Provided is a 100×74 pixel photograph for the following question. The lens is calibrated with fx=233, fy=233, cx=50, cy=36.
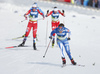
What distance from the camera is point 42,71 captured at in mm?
7805

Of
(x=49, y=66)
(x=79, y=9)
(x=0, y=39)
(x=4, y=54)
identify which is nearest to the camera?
(x=49, y=66)

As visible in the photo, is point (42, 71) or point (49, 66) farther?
point (49, 66)

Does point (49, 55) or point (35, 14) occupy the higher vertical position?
point (35, 14)

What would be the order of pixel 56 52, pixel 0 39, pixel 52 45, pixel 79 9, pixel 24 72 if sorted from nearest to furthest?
pixel 24 72 → pixel 56 52 → pixel 52 45 → pixel 0 39 → pixel 79 9

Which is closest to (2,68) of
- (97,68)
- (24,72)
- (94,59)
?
(24,72)

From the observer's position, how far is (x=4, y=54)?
9812 millimetres

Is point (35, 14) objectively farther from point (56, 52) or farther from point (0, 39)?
point (0, 39)

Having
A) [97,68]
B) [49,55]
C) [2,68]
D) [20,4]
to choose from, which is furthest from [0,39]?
[20,4]

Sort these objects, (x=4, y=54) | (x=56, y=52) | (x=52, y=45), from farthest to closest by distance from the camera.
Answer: (x=52, y=45) < (x=56, y=52) < (x=4, y=54)

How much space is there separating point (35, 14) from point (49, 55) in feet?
7.28

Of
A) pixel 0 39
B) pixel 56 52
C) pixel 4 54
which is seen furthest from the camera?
pixel 0 39

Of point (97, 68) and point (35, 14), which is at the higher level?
point (35, 14)

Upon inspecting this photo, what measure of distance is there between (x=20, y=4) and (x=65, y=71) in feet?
89.7

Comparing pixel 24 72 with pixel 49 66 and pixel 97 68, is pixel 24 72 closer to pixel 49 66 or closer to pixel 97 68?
pixel 49 66
